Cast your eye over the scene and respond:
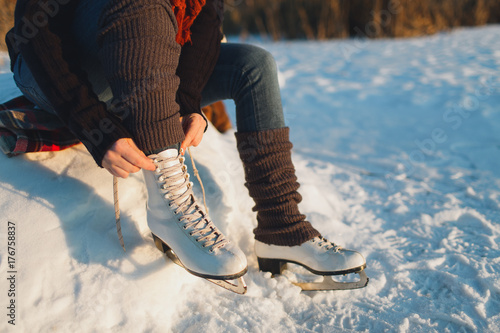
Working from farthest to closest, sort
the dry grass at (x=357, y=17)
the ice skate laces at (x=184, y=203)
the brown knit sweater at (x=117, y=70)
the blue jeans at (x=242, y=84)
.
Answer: the dry grass at (x=357, y=17), the blue jeans at (x=242, y=84), the ice skate laces at (x=184, y=203), the brown knit sweater at (x=117, y=70)

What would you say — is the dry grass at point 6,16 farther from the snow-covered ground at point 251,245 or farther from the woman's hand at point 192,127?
the woman's hand at point 192,127

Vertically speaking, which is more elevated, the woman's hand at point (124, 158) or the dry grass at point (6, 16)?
the dry grass at point (6, 16)

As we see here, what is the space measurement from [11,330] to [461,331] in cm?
111

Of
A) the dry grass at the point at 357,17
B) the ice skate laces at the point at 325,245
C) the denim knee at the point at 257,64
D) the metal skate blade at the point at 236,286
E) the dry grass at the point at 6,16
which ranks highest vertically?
the dry grass at the point at 6,16

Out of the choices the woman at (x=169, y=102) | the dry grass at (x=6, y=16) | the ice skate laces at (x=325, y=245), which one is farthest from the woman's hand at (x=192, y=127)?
the dry grass at (x=6, y=16)

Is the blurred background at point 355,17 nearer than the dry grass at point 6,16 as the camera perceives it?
No

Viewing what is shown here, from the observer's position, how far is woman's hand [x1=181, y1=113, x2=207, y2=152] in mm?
980

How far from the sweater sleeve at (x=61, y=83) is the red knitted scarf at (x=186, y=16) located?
0.99ft

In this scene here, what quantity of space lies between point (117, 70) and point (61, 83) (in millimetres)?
143

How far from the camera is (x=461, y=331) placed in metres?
0.95

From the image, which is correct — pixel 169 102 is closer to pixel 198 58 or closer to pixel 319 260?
pixel 198 58

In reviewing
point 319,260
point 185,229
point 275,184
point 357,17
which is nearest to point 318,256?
point 319,260

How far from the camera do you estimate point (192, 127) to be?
99 centimetres

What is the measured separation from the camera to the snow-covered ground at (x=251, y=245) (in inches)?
37.1
